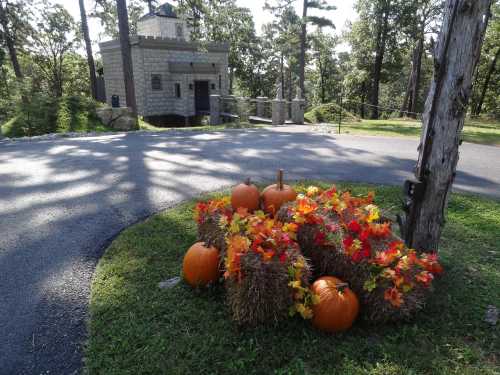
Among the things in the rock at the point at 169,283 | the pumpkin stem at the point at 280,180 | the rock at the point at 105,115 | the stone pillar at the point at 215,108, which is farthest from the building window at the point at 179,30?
the rock at the point at 169,283

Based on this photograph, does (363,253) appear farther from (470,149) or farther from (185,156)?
(470,149)

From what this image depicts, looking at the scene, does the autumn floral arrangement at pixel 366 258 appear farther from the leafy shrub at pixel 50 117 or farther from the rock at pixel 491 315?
the leafy shrub at pixel 50 117

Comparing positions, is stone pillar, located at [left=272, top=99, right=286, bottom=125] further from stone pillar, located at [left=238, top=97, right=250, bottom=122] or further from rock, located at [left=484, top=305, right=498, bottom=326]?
rock, located at [left=484, top=305, right=498, bottom=326]

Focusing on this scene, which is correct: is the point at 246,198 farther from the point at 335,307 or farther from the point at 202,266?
the point at 335,307

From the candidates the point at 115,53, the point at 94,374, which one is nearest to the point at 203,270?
the point at 94,374

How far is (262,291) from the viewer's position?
2.46m

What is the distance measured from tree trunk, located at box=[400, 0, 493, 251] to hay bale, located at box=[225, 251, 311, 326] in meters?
1.42

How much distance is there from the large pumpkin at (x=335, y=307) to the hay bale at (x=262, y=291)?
0.17m

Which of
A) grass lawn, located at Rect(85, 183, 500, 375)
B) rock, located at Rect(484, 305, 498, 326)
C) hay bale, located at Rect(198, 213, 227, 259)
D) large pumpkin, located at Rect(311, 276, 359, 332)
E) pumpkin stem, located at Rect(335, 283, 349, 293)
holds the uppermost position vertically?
hay bale, located at Rect(198, 213, 227, 259)

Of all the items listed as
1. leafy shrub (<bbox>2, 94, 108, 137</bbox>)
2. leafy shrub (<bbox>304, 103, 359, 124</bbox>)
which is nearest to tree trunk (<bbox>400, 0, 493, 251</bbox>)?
leafy shrub (<bbox>2, 94, 108, 137</bbox>)

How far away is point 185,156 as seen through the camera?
851 centimetres

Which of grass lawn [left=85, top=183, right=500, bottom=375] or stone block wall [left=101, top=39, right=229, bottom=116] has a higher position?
stone block wall [left=101, top=39, right=229, bottom=116]

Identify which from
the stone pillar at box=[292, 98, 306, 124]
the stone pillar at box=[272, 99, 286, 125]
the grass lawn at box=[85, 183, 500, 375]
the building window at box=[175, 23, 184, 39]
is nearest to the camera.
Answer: the grass lawn at box=[85, 183, 500, 375]

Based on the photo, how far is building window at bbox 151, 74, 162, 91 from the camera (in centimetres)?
2519
